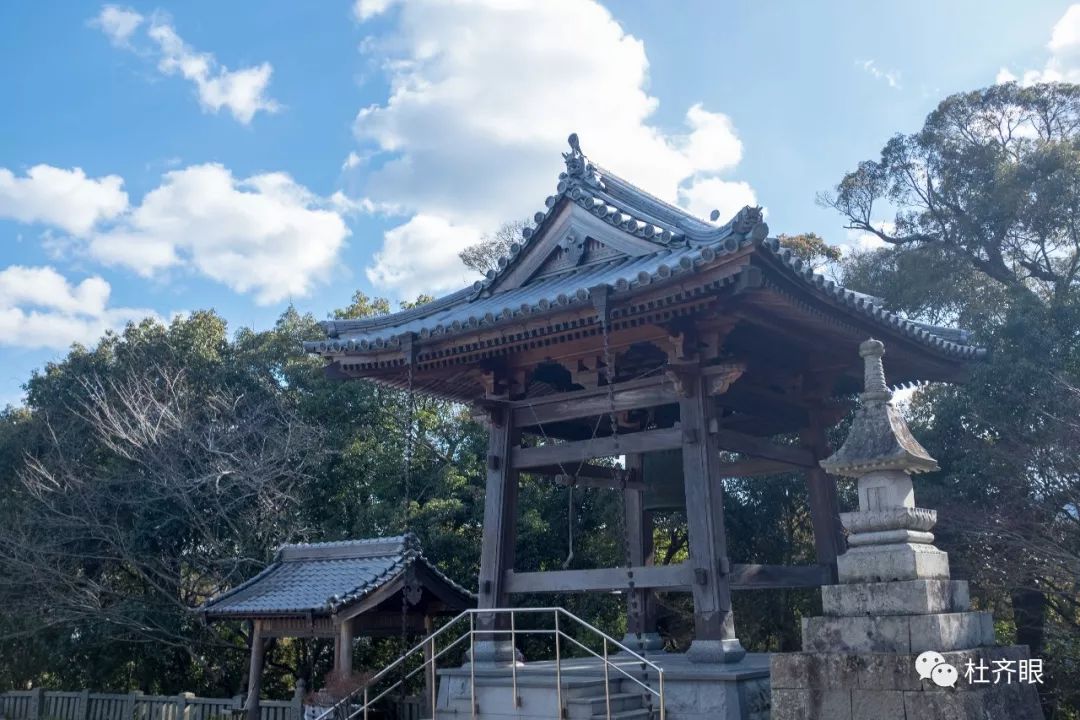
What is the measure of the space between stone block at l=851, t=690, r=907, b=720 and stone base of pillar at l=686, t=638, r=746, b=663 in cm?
227

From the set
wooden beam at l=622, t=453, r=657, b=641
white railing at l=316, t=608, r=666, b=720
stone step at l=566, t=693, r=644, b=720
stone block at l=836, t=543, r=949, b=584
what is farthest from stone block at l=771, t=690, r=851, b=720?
wooden beam at l=622, t=453, r=657, b=641

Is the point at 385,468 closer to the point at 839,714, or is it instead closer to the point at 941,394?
the point at 941,394

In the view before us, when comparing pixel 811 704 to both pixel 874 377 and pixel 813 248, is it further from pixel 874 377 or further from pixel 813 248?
pixel 813 248

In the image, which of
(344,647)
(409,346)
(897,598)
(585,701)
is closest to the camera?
(897,598)

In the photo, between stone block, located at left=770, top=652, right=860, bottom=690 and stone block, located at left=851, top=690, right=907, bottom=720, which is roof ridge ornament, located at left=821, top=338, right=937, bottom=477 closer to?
stone block, located at left=770, top=652, right=860, bottom=690

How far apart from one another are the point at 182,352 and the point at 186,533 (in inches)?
231

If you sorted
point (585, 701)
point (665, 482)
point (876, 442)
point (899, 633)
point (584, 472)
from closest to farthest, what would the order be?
point (899, 633), point (876, 442), point (585, 701), point (665, 482), point (584, 472)

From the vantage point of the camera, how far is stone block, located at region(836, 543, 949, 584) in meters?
5.85

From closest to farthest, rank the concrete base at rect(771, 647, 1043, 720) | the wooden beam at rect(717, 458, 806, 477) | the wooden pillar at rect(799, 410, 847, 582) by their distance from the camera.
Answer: the concrete base at rect(771, 647, 1043, 720)
the wooden pillar at rect(799, 410, 847, 582)
the wooden beam at rect(717, 458, 806, 477)

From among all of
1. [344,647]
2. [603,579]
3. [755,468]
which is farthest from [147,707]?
[755,468]

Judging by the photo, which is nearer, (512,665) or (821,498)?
(512,665)

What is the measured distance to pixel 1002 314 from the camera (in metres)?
15.7

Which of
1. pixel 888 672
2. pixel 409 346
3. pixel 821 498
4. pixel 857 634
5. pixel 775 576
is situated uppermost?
pixel 409 346

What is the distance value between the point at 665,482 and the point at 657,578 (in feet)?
7.24
